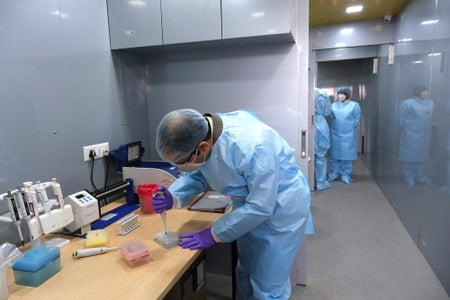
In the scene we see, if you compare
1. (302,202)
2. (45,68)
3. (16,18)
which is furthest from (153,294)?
(16,18)

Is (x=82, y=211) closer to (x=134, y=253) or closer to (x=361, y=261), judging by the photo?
(x=134, y=253)

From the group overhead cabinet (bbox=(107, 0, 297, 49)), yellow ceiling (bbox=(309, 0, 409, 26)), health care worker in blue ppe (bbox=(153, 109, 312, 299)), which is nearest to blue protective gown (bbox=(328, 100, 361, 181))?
yellow ceiling (bbox=(309, 0, 409, 26))

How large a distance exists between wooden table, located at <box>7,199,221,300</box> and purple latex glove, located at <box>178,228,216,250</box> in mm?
24

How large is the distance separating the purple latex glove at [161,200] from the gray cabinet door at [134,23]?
107 centimetres

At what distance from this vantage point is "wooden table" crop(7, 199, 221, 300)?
105cm

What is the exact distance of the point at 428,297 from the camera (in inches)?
82.7

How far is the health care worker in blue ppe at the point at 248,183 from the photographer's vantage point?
125 centimetres

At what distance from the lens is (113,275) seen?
1.15 m

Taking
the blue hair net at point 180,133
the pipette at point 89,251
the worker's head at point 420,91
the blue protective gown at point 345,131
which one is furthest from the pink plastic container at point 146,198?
the blue protective gown at point 345,131

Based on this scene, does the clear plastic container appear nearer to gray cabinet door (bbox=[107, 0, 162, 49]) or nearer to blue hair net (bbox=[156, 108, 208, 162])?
blue hair net (bbox=[156, 108, 208, 162])

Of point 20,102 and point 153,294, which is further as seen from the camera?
point 20,102

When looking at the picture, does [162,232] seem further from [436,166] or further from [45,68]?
[436,166]

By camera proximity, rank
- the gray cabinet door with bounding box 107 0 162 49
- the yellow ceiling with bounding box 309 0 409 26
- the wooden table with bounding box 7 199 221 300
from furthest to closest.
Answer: the yellow ceiling with bounding box 309 0 409 26, the gray cabinet door with bounding box 107 0 162 49, the wooden table with bounding box 7 199 221 300

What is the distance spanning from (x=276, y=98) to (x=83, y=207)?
4.68 ft
